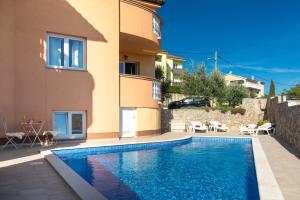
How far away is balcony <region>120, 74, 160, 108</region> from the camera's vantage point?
55.7 ft

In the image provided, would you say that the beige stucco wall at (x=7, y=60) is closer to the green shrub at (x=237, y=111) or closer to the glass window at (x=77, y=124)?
the glass window at (x=77, y=124)

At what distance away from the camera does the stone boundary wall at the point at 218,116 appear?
79.0ft

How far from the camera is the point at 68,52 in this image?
15.2m

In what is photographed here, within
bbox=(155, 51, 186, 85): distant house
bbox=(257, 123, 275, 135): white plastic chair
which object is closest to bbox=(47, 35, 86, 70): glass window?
bbox=(257, 123, 275, 135): white plastic chair

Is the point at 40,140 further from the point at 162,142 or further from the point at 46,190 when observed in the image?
the point at 46,190

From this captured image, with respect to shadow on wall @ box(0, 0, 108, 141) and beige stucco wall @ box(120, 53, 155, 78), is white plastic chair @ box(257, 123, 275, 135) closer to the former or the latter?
beige stucco wall @ box(120, 53, 155, 78)

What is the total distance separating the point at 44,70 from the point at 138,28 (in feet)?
19.8

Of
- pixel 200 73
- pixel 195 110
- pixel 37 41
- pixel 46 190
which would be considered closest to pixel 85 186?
pixel 46 190

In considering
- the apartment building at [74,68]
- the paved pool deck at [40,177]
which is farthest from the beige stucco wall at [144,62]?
the paved pool deck at [40,177]

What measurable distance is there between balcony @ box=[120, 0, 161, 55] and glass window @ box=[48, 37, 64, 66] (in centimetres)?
355

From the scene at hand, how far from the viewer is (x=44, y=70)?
14.3 metres

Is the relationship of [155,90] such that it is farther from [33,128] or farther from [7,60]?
[7,60]

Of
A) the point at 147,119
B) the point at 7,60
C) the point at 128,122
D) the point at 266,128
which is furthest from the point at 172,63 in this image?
the point at 7,60

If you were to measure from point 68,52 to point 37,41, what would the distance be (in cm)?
160
